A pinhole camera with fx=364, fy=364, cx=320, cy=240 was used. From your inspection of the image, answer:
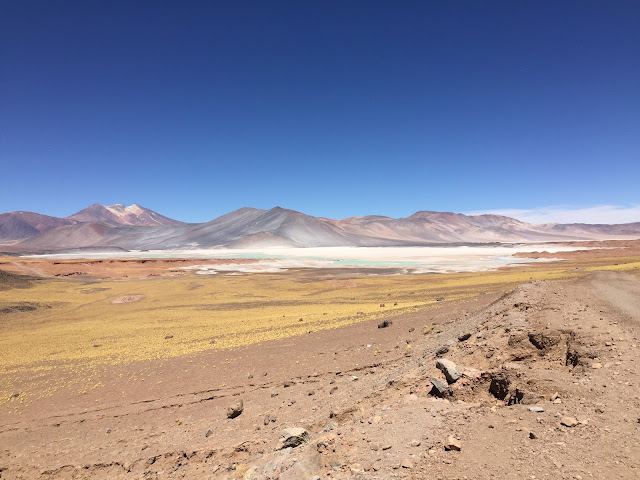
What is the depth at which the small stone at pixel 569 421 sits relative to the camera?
436 cm

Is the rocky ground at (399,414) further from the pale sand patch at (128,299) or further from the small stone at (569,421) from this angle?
the pale sand patch at (128,299)

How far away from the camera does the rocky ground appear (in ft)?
13.8

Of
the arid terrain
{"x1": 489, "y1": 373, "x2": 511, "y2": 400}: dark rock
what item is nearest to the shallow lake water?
the arid terrain

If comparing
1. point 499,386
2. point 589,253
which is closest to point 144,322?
point 499,386

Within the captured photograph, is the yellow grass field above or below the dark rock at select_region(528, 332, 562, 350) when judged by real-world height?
below

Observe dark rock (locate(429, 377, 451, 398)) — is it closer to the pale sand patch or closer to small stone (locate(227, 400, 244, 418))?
small stone (locate(227, 400, 244, 418))

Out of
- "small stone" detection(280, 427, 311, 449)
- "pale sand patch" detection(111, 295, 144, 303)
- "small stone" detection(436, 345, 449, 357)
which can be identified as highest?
"small stone" detection(436, 345, 449, 357)

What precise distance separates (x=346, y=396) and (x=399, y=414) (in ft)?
9.53

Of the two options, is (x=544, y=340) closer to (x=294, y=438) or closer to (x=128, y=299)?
(x=294, y=438)

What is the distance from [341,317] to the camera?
1898cm

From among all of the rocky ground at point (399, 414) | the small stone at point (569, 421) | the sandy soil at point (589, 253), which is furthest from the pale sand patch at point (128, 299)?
the sandy soil at point (589, 253)

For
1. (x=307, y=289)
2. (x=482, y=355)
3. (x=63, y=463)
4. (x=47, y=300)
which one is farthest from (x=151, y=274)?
(x=482, y=355)

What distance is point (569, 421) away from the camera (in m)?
4.39

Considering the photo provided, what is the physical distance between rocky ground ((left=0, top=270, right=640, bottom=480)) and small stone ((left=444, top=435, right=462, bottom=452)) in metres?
0.01
